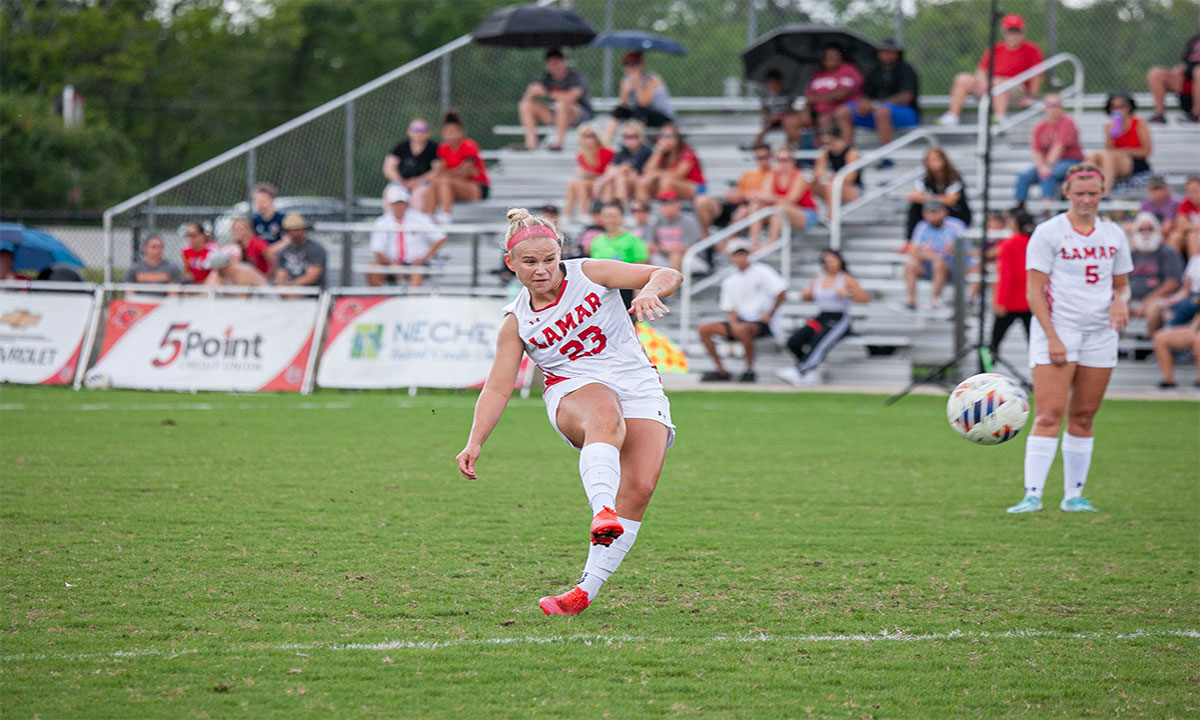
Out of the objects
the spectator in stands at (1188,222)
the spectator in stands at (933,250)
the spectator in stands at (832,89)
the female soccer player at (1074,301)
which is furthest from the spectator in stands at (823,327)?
the female soccer player at (1074,301)

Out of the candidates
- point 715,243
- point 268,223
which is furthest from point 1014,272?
point 268,223

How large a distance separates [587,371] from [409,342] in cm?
983

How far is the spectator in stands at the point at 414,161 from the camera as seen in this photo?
20.0 m

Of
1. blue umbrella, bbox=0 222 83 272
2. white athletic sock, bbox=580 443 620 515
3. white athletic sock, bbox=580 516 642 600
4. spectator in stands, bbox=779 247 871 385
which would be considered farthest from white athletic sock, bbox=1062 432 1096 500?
blue umbrella, bbox=0 222 83 272

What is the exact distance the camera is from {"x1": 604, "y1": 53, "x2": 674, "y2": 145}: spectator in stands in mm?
22109

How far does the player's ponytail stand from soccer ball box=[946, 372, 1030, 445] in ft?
10.1

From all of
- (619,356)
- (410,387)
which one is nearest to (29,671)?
(619,356)

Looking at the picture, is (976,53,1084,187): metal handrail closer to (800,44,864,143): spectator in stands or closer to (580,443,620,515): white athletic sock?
(800,44,864,143): spectator in stands

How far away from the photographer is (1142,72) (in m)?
23.0

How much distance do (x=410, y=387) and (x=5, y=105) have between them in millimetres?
26415

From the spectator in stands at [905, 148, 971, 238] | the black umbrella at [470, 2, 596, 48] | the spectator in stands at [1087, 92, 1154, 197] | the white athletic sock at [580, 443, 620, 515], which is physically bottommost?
the white athletic sock at [580, 443, 620, 515]

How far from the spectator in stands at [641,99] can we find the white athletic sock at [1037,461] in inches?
→ 571

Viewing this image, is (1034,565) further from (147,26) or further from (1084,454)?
(147,26)

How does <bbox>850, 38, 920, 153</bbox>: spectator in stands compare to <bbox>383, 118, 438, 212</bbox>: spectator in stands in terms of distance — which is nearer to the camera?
<bbox>383, 118, 438, 212</bbox>: spectator in stands
